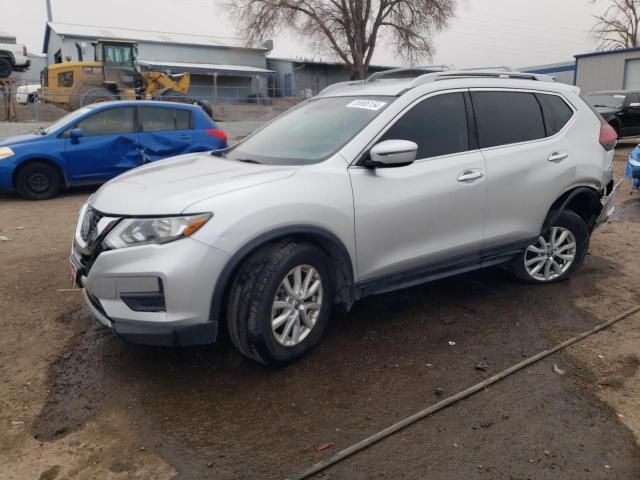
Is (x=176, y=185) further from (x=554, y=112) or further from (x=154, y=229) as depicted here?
(x=554, y=112)

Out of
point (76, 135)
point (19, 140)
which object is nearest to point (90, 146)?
point (76, 135)

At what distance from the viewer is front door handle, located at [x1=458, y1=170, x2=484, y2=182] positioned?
155 inches

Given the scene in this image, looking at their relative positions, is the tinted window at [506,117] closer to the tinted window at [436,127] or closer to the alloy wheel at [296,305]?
the tinted window at [436,127]

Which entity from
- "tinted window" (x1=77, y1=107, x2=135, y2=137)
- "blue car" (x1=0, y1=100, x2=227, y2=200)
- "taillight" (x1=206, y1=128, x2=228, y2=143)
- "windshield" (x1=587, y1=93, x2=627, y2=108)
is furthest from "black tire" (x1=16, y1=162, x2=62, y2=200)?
"windshield" (x1=587, y1=93, x2=627, y2=108)

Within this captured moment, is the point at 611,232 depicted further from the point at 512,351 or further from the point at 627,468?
the point at 627,468

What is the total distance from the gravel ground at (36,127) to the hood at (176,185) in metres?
12.0

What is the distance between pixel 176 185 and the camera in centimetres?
330

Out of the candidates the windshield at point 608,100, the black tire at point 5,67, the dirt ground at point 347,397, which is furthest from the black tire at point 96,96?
the dirt ground at point 347,397

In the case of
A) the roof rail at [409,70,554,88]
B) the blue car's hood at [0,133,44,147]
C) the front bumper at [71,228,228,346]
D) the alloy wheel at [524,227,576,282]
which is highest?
the roof rail at [409,70,554,88]

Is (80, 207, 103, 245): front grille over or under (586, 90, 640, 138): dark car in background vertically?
under

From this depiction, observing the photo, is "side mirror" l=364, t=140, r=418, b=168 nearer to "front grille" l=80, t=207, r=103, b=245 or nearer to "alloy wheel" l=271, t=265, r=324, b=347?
"alloy wheel" l=271, t=265, r=324, b=347

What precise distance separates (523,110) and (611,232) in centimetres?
314

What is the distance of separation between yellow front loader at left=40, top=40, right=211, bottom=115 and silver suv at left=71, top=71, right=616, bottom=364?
17.6 meters

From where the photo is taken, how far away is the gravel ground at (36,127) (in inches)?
629
